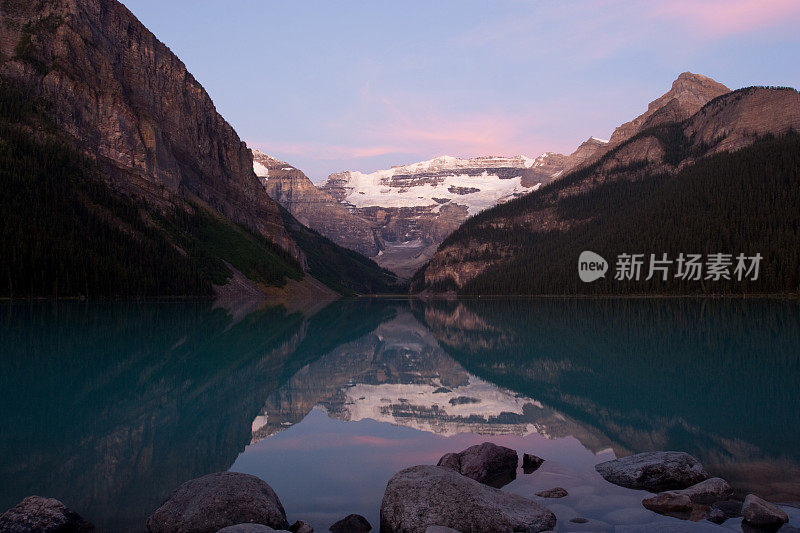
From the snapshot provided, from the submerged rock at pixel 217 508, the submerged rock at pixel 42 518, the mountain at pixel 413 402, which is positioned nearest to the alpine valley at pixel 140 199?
the mountain at pixel 413 402

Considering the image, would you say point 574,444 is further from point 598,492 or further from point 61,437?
point 61,437

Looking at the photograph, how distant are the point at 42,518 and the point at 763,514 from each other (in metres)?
12.0

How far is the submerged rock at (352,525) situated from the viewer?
400 inches

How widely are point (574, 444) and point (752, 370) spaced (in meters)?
14.8

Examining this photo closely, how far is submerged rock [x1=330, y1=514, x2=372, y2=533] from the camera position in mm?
10156

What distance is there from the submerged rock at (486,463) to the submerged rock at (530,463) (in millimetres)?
→ 210

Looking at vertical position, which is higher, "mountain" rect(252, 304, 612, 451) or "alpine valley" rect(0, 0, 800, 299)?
"alpine valley" rect(0, 0, 800, 299)

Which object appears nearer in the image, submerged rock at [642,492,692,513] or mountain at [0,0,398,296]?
submerged rock at [642,492,692,513]

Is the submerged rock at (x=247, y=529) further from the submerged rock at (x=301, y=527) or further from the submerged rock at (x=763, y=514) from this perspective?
the submerged rock at (x=763, y=514)

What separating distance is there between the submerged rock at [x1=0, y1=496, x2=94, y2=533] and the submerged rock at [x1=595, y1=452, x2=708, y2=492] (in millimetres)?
10434

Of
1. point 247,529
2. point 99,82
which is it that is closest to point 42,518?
point 247,529

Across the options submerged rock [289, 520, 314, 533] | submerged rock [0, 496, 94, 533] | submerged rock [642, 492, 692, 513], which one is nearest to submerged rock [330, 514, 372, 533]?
submerged rock [289, 520, 314, 533]

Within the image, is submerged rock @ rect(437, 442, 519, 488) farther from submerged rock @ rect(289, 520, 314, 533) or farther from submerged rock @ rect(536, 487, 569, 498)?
submerged rock @ rect(289, 520, 314, 533)

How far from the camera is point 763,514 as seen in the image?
984 centimetres
